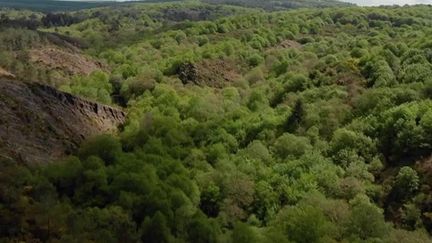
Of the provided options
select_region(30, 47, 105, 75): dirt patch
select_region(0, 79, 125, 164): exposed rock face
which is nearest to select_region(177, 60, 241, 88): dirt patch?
select_region(30, 47, 105, 75): dirt patch

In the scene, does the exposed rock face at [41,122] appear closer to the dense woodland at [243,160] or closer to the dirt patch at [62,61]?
the dense woodland at [243,160]

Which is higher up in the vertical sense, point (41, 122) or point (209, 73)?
point (41, 122)

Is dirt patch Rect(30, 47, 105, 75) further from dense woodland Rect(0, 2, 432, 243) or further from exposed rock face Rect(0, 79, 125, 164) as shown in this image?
exposed rock face Rect(0, 79, 125, 164)

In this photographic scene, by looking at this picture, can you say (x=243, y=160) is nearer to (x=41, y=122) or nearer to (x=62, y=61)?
(x=41, y=122)

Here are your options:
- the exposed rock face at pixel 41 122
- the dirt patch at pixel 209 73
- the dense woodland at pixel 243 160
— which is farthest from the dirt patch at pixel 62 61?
the exposed rock face at pixel 41 122

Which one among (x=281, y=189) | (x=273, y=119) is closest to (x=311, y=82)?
(x=273, y=119)

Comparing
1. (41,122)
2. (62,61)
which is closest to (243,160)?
(41,122)

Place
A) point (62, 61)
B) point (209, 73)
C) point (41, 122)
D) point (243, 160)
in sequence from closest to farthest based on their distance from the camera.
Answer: point (41, 122)
point (243, 160)
point (62, 61)
point (209, 73)
